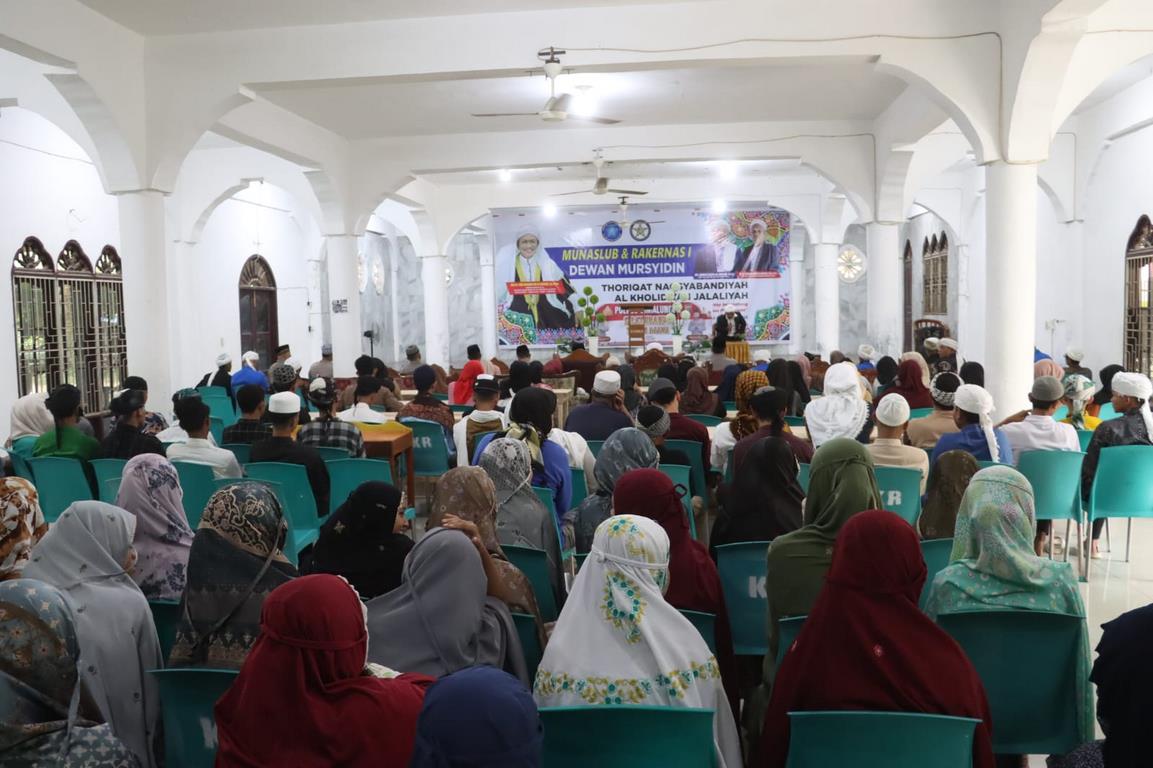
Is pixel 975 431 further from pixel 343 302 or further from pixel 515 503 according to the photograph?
pixel 343 302

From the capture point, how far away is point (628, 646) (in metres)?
2.12

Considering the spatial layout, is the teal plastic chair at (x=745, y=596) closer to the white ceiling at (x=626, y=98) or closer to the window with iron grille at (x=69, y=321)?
the white ceiling at (x=626, y=98)

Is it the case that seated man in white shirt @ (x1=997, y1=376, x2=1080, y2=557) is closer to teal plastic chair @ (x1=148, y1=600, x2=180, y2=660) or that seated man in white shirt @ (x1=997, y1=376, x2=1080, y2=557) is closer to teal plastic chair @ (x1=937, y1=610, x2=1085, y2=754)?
teal plastic chair @ (x1=937, y1=610, x2=1085, y2=754)

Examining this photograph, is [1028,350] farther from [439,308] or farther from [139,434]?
[439,308]

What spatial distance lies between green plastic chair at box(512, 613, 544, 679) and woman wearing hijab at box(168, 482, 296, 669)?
25.4 inches

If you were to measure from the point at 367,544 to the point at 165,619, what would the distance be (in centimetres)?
61

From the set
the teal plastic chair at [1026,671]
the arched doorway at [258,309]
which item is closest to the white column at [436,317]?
the arched doorway at [258,309]

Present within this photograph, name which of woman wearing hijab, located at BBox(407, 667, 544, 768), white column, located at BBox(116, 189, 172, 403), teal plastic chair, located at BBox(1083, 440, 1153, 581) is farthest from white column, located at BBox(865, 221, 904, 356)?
woman wearing hijab, located at BBox(407, 667, 544, 768)

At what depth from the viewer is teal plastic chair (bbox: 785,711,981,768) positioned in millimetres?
1774

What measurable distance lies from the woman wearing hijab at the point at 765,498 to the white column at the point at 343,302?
343 inches

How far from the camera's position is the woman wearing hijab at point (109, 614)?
2.39 meters

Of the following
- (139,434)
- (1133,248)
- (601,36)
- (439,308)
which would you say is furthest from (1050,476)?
(439,308)

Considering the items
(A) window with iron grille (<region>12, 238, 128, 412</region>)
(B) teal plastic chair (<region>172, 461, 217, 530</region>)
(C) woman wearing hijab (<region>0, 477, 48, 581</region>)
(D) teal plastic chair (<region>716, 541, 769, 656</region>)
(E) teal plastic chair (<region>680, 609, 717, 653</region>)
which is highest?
(A) window with iron grille (<region>12, 238, 128, 412</region>)

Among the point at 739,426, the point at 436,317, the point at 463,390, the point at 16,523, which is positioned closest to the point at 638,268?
the point at 436,317
